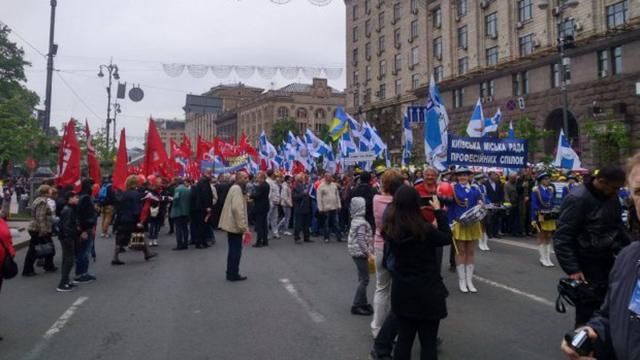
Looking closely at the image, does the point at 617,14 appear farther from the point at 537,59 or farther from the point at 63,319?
the point at 63,319

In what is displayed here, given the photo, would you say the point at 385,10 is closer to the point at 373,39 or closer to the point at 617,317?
the point at 373,39

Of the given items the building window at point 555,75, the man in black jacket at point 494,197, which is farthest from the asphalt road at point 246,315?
the building window at point 555,75

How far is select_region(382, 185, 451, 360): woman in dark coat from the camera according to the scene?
3898 millimetres

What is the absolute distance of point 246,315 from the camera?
6.64m

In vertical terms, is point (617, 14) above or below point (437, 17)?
below

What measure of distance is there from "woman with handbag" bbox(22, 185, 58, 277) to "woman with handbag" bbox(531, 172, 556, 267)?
9.49 metres

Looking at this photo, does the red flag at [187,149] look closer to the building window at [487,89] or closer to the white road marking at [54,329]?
the white road marking at [54,329]

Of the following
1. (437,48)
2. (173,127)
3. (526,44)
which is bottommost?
(526,44)

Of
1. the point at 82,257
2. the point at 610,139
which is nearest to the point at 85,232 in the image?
the point at 82,257

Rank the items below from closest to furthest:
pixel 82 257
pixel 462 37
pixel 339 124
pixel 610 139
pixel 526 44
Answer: pixel 82 257 → pixel 339 124 → pixel 610 139 → pixel 526 44 → pixel 462 37

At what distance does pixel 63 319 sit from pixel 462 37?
142 ft

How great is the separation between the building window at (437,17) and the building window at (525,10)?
425 inches

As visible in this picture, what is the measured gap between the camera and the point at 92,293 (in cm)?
814

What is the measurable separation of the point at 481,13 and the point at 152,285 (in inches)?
1565
